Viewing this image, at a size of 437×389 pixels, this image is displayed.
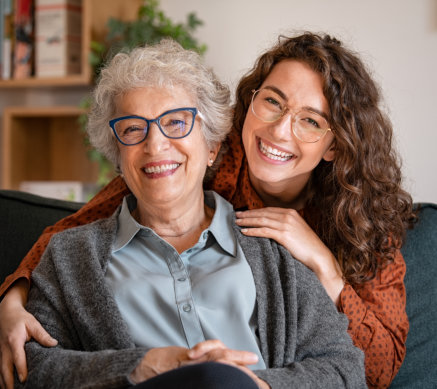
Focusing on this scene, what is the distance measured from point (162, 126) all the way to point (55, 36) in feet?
6.40

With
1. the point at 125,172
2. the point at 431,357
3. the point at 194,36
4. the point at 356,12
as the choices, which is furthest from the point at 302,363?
the point at 194,36

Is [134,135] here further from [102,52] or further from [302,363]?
[102,52]

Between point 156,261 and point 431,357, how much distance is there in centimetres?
90

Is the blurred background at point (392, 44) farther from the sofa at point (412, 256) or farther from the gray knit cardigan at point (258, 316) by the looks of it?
the gray knit cardigan at point (258, 316)

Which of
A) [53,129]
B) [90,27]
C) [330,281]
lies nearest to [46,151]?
[53,129]

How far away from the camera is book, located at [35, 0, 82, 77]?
10.2ft

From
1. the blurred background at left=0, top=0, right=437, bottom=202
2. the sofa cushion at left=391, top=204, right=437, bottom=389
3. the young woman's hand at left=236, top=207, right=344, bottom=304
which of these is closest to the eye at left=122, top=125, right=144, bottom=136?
the young woman's hand at left=236, top=207, right=344, bottom=304

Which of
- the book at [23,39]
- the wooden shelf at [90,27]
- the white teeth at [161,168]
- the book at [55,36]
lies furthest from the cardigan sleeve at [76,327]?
the book at [23,39]

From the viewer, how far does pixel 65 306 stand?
1410 mm

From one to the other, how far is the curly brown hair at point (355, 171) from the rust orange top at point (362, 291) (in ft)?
0.21

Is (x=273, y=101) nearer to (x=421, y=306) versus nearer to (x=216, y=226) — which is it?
(x=216, y=226)

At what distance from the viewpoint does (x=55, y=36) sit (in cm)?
312

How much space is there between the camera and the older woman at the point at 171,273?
1372 mm

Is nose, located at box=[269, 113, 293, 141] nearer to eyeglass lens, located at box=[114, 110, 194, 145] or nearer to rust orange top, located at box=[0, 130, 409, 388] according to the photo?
rust orange top, located at box=[0, 130, 409, 388]
